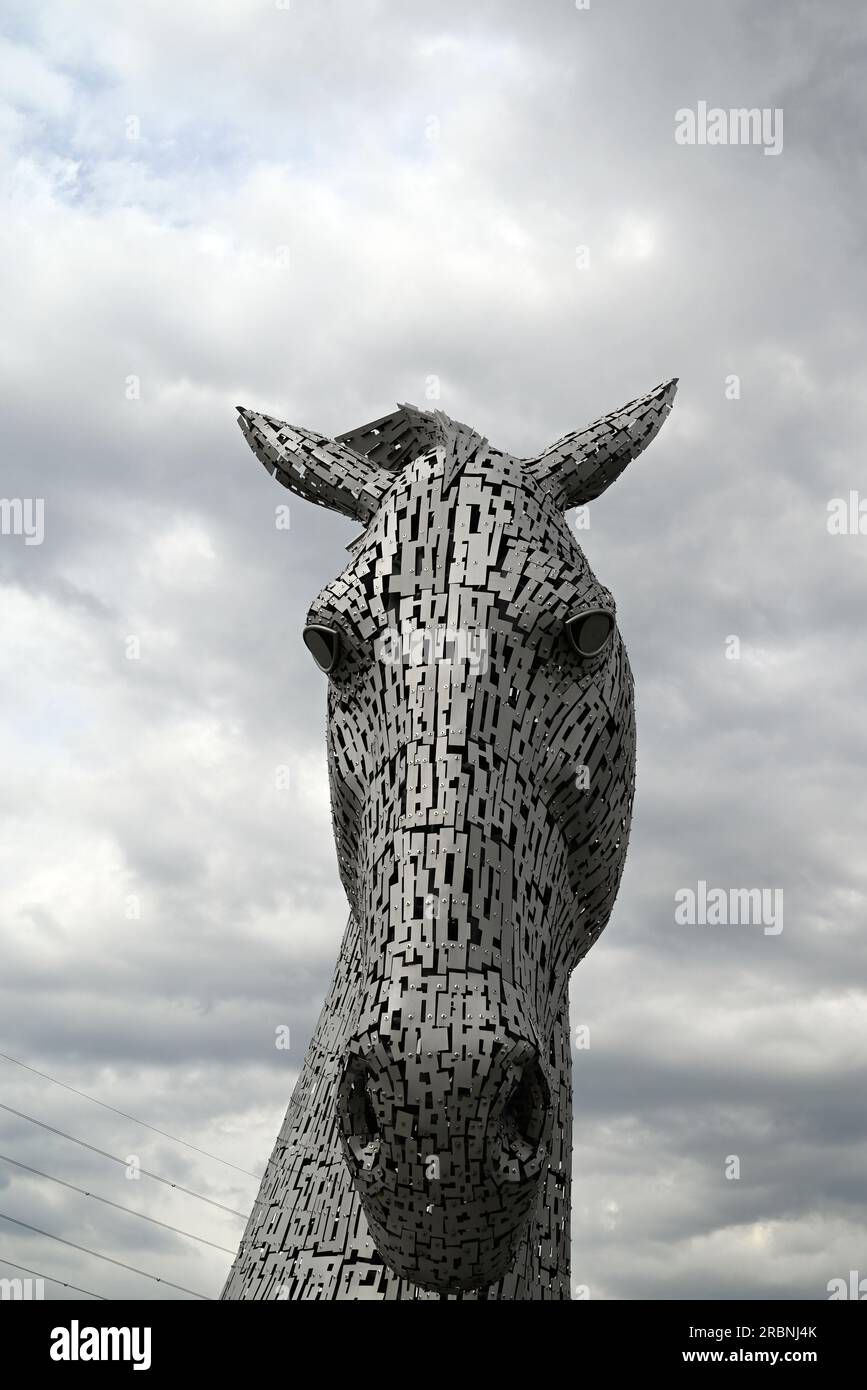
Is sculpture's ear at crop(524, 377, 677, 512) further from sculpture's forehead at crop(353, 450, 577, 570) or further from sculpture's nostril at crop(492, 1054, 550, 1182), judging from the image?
sculpture's nostril at crop(492, 1054, 550, 1182)

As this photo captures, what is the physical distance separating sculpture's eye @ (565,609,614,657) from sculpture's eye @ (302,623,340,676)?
785mm

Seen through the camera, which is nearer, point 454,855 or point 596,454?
point 454,855

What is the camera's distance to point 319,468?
18.7 ft

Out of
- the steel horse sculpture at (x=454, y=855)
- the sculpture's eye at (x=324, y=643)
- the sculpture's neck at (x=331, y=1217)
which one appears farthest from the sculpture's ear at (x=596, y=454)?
the sculpture's neck at (x=331, y=1217)

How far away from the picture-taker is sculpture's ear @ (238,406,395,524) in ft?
18.1

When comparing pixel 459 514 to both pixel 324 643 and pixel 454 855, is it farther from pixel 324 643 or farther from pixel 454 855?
pixel 454 855

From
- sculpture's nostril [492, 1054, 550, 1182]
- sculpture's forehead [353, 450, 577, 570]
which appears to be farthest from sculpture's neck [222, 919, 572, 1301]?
sculpture's forehead [353, 450, 577, 570]

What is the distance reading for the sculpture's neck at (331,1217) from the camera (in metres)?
4.83

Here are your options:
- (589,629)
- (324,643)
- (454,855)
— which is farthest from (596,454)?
(454,855)

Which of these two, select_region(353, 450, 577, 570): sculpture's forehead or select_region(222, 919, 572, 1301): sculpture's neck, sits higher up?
select_region(353, 450, 577, 570): sculpture's forehead

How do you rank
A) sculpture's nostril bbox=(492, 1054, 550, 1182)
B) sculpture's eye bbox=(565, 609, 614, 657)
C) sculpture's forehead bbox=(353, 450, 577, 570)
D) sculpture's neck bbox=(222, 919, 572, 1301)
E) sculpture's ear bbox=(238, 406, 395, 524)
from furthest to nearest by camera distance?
sculpture's ear bbox=(238, 406, 395, 524) < sculpture's neck bbox=(222, 919, 572, 1301) < sculpture's forehead bbox=(353, 450, 577, 570) < sculpture's eye bbox=(565, 609, 614, 657) < sculpture's nostril bbox=(492, 1054, 550, 1182)

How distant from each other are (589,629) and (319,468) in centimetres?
161
